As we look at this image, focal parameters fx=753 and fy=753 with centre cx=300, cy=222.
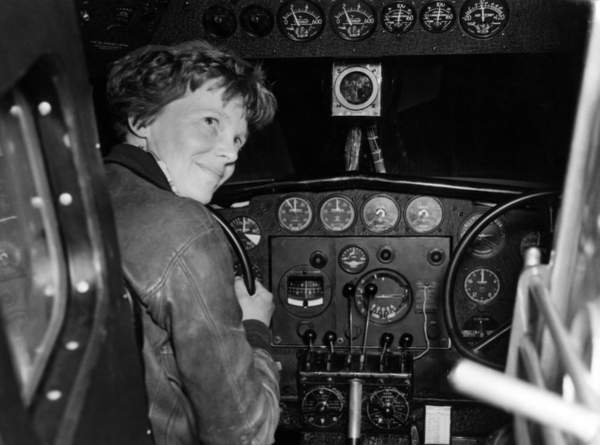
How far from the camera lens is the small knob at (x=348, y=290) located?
2.76 m

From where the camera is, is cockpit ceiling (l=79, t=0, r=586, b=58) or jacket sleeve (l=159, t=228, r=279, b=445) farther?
cockpit ceiling (l=79, t=0, r=586, b=58)

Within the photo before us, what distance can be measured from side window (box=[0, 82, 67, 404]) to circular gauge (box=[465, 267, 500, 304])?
6.75 feet

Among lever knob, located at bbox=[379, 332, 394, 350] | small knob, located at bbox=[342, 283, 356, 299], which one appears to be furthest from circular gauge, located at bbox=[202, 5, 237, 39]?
lever knob, located at bbox=[379, 332, 394, 350]

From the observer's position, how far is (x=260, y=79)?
1978 mm

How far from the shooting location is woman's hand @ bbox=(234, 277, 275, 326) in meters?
1.94

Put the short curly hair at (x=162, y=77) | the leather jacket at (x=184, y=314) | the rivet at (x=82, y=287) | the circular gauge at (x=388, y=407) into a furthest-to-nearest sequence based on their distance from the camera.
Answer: the circular gauge at (x=388, y=407) < the short curly hair at (x=162, y=77) < the leather jacket at (x=184, y=314) < the rivet at (x=82, y=287)

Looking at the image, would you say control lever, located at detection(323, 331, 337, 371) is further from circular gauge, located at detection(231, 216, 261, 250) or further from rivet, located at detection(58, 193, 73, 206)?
rivet, located at detection(58, 193, 73, 206)

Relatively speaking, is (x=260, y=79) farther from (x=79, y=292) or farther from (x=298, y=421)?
(x=298, y=421)

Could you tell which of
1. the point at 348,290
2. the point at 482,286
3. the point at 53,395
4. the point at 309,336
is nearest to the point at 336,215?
the point at 348,290

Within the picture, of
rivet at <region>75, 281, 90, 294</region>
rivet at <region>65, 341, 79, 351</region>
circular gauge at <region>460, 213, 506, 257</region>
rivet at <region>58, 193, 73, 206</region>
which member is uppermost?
rivet at <region>58, 193, 73, 206</region>

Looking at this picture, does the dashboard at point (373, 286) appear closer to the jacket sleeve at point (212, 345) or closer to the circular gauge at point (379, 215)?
the circular gauge at point (379, 215)

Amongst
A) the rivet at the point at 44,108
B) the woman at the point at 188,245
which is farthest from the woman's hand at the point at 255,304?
the rivet at the point at 44,108

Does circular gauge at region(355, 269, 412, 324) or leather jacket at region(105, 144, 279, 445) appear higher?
leather jacket at region(105, 144, 279, 445)

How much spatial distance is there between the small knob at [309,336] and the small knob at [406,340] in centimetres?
32
